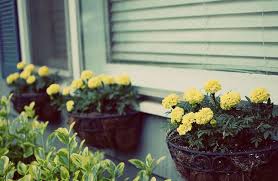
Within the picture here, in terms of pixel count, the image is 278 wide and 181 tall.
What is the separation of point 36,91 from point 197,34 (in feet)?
5.79

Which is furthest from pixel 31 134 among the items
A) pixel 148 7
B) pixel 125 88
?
pixel 148 7

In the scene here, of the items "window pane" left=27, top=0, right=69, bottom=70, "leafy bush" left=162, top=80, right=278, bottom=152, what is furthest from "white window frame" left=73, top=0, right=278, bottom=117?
"window pane" left=27, top=0, right=69, bottom=70

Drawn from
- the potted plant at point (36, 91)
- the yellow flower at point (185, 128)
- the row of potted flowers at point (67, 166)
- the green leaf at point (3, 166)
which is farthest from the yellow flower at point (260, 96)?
the potted plant at point (36, 91)

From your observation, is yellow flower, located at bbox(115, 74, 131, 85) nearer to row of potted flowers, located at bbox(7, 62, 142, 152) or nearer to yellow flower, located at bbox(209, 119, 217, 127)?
row of potted flowers, located at bbox(7, 62, 142, 152)

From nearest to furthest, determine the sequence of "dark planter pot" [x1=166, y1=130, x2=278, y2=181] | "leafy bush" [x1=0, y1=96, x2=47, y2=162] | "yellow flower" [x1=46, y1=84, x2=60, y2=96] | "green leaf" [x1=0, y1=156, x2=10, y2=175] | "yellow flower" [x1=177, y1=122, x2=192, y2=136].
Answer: "dark planter pot" [x1=166, y1=130, x2=278, y2=181]
"yellow flower" [x1=177, y1=122, x2=192, y2=136]
"green leaf" [x1=0, y1=156, x2=10, y2=175]
"leafy bush" [x1=0, y1=96, x2=47, y2=162]
"yellow flower" [x1=46, y1=84, x2=60, y2=96]

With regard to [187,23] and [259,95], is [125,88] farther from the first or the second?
[259,95]

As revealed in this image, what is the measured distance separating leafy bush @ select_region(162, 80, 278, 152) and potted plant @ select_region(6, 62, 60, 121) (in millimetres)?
2016

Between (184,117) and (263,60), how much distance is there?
1.90ft

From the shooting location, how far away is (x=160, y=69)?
2822mm

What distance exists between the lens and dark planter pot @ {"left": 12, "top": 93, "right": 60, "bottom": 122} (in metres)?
3.68

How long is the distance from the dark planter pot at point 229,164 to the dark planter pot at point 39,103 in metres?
2.10

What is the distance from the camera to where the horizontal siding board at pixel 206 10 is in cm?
215

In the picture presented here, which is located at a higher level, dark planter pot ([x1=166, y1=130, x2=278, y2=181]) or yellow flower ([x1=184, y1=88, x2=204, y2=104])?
yellow flower ([x1=184, y1=88, x2=204, y2=104])

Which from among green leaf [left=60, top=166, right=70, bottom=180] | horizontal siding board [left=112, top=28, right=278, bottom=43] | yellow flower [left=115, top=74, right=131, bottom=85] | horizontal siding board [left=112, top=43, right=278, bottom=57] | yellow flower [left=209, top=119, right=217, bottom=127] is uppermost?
horizontal siding board [left=112, top=28, right=278, bottom=43]
